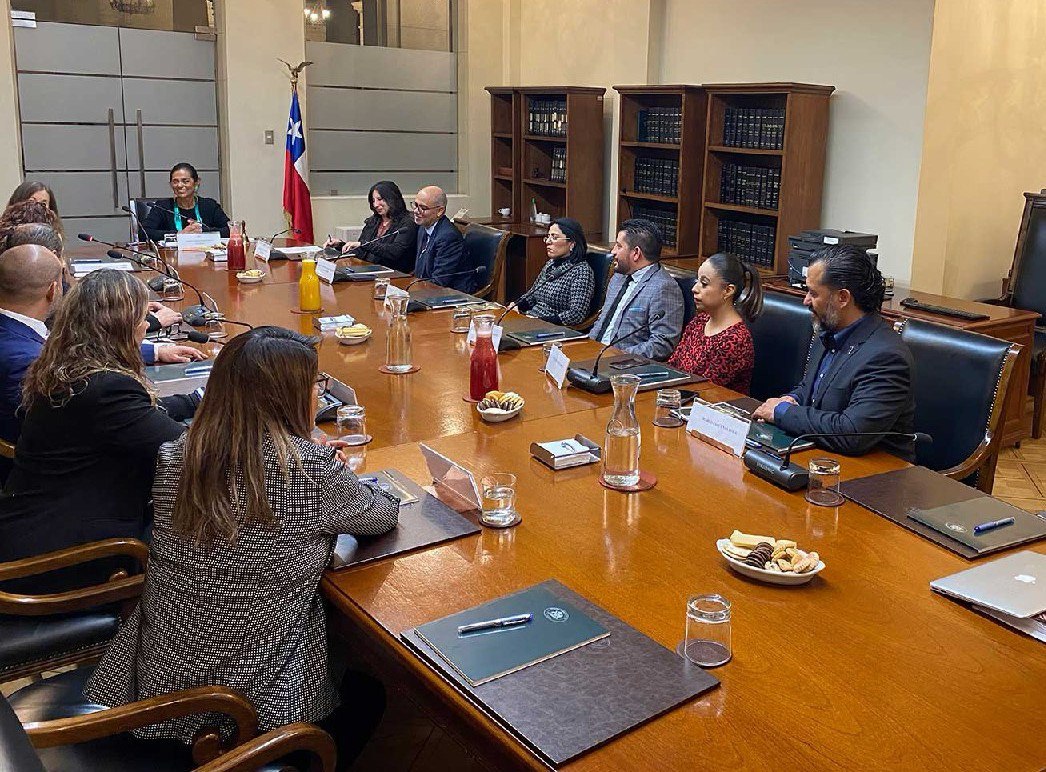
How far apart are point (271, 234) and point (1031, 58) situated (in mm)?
5280

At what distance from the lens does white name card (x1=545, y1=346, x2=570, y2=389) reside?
287cm

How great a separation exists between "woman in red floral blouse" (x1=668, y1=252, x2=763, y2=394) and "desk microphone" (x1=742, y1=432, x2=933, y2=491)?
36.1 inches

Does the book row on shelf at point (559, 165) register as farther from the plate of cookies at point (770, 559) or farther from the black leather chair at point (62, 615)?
the plate of cookies at point (770, 559)

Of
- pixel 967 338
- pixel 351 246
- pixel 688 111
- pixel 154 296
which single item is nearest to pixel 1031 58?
pixel 688 111

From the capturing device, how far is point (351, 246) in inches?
225

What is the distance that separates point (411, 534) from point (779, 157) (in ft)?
13.6

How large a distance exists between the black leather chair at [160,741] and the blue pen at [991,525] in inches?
50.1

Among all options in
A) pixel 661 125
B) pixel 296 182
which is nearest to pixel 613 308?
pixel 661 125

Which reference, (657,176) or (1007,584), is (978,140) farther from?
(1007,584)

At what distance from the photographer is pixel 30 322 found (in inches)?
107

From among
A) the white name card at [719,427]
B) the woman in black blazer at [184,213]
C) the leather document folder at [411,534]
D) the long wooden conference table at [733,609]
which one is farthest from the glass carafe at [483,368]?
the woman in black blazer at [184,213]

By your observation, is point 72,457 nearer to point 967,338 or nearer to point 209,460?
point 209,460

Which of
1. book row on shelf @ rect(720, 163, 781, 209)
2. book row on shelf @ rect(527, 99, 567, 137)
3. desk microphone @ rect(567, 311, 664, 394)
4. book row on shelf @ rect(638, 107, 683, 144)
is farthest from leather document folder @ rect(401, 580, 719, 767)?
book row on shelf @ rect(527, 99, 567, 137)

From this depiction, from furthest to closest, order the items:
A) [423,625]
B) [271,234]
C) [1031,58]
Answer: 1. [271,234]
2. [1031,58]
3. [423,625]
